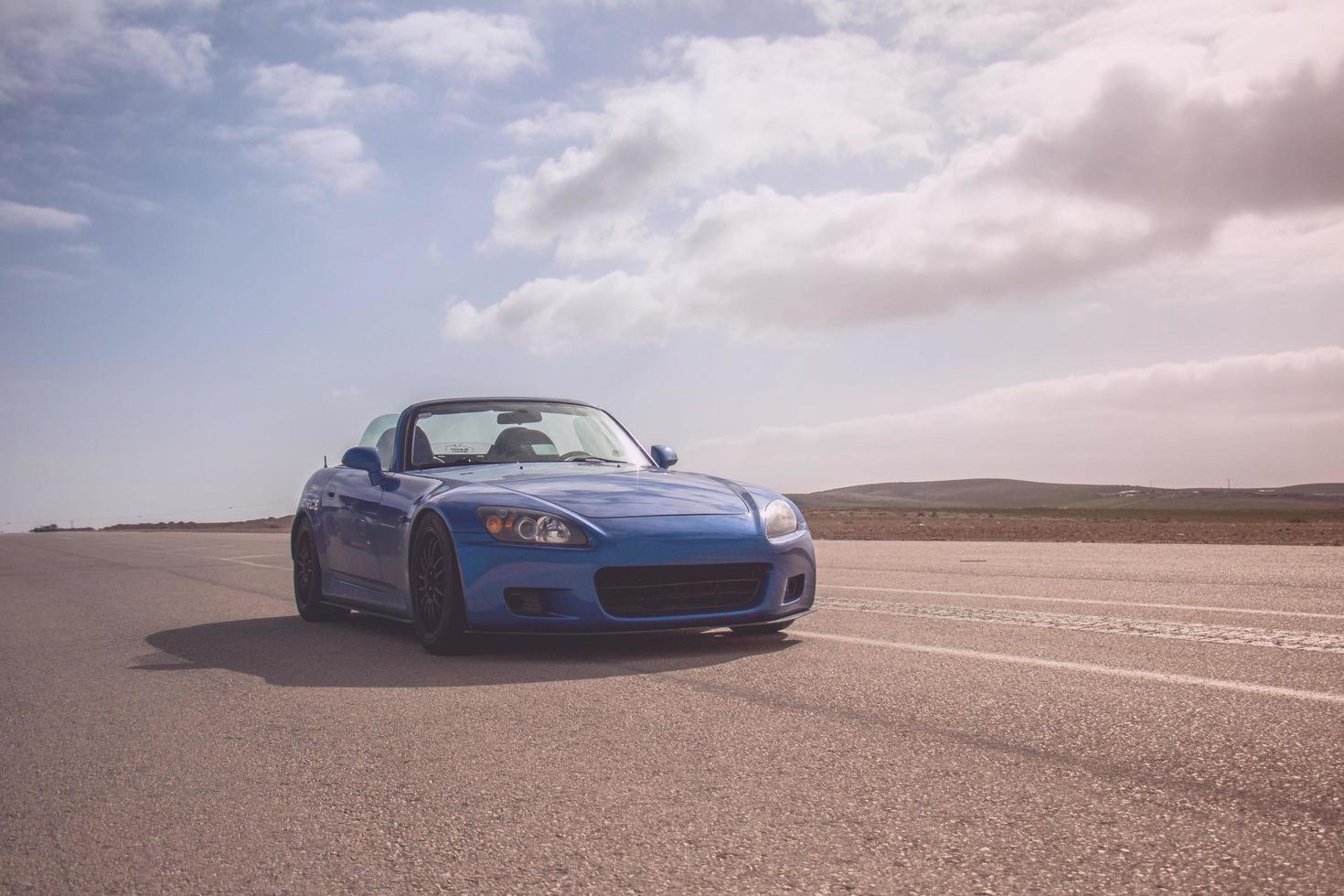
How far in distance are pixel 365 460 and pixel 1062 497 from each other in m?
127

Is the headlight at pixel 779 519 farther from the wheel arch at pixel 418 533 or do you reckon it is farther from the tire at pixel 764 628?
the wheel arch at pixel 418 533

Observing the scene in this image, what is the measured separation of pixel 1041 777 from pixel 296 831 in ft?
6.39

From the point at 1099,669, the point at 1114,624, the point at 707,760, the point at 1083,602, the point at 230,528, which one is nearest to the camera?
the point at 707,760

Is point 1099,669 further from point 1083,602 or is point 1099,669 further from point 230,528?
point 230,528

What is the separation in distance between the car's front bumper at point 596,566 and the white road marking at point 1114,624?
161 centimetres

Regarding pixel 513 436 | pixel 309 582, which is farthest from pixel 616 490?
pixel 309 582

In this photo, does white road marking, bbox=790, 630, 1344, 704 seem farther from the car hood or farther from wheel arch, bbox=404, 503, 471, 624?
wheel arch, bbox=404, 503, 471, 624

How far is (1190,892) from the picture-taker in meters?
2.49

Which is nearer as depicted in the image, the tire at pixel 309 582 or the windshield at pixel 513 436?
the windshield at pixel 513 436

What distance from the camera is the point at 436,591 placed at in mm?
6691

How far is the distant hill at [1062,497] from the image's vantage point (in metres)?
107

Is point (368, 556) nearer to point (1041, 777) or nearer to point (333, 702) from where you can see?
point (333, 702)

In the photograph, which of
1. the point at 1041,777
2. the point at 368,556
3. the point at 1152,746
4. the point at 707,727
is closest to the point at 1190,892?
the point at 1041,777

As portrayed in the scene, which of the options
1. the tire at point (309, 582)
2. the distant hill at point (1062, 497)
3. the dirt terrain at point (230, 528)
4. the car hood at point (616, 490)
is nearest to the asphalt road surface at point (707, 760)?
the car hood at point (616, 490)
